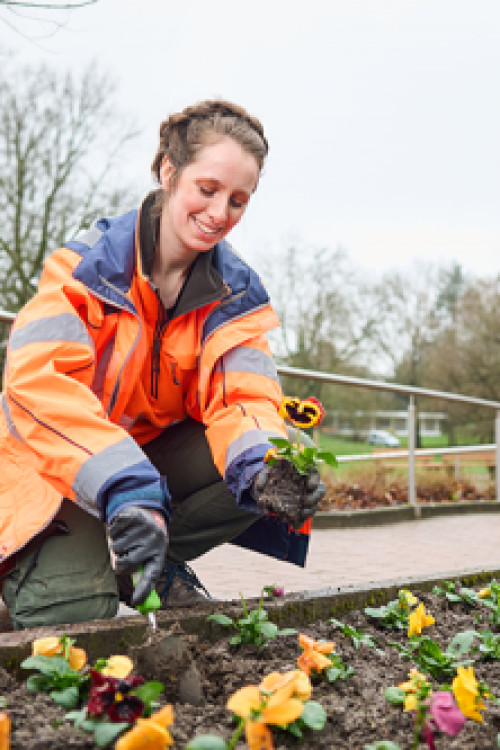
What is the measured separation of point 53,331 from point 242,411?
0.61m

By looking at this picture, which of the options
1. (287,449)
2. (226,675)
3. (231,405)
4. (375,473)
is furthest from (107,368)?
(375,473)

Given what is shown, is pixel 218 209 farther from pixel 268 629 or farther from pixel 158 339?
pixel 268 629

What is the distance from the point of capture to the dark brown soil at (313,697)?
4.06 ft

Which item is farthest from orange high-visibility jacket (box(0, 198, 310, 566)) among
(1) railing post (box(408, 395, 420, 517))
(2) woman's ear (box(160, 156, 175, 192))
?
(1) railing post (box(408, 395, 420, 517))

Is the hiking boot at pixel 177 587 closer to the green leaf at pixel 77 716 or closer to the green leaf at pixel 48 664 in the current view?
the green leaf at pixel 48 664

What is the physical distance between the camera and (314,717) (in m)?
→ 1.25

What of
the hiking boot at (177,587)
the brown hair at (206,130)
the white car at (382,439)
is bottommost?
the white car at (382,439)

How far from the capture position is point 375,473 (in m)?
7.33

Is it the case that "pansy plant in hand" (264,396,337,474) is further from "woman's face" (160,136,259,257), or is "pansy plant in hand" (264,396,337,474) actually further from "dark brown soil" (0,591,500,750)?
"woman's face" (160,136,259,257)

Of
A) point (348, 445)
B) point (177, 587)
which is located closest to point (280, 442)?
point (177, 587)

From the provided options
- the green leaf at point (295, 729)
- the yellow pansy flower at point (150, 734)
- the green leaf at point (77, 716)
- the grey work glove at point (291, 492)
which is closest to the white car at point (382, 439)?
the grey work glove at point (291, 492)

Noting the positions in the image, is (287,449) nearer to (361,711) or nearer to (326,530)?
(361,711)

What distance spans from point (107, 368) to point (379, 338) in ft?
74.9

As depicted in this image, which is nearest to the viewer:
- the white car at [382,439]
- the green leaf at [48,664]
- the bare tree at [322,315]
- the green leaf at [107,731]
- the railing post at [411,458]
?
the green leaf at [107,731]
